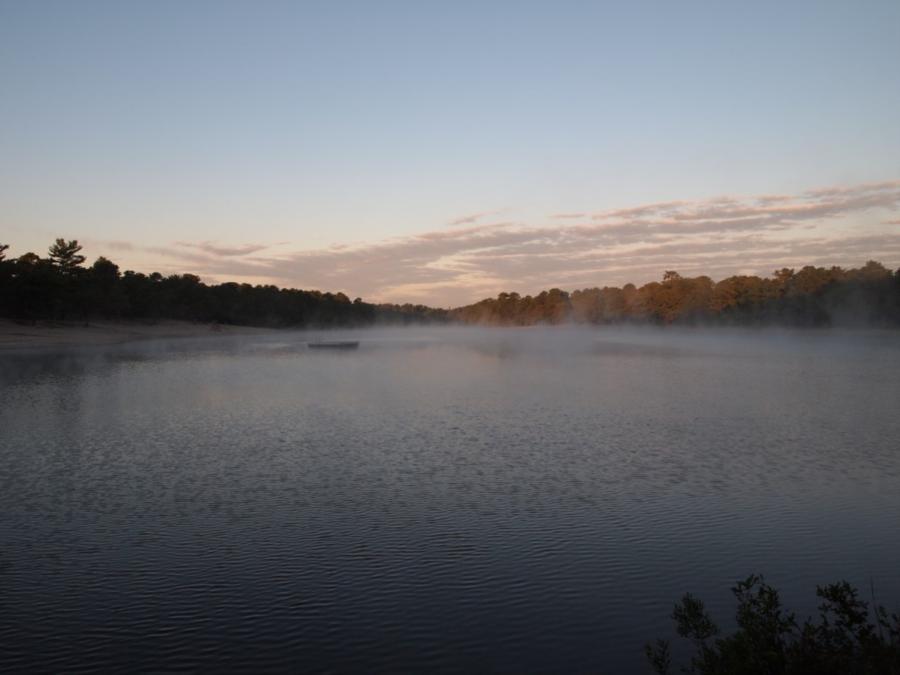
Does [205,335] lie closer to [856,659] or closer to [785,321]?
[785,321]

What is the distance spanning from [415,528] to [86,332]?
100947mm

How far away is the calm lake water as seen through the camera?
30.9ft

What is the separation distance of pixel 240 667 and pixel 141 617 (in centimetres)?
232

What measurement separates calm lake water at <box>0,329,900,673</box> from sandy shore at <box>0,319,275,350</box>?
6188 centimetres

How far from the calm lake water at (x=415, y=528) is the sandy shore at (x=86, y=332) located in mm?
61876

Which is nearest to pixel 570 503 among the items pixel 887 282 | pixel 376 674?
pixel 376 674

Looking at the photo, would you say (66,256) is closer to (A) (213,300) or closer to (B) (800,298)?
(A) (213,300)

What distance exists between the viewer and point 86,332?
99.8m

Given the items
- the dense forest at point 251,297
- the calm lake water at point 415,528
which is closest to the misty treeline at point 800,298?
the dense forest at point 251,297

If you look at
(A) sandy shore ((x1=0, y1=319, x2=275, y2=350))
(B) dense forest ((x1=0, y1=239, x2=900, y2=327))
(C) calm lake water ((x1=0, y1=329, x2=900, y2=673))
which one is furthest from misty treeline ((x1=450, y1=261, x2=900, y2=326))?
(A) sandy shore ((x1=0, y1=319, x2=275, y2=350))

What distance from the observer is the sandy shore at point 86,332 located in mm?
83812

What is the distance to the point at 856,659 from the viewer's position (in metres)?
6.88

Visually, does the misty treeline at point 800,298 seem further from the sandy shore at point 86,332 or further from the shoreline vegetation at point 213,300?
the sandy shore at point 86,332

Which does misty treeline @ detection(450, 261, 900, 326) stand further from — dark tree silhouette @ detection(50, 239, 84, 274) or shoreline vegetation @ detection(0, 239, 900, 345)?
dark tree silhouette @ detection(50, 239, 84, 274)
